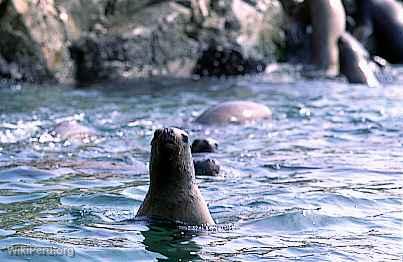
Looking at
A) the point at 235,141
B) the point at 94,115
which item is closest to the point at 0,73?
the point at 94,115

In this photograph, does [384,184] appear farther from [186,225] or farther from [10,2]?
[10,2]

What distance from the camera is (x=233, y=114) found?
1040 cm

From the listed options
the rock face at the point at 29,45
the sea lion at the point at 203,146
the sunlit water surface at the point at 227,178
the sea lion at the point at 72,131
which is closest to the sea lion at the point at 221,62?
the rock face at the point at 29,45

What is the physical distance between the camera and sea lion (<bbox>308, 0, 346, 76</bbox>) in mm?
15766

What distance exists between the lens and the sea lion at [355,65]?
550 inches

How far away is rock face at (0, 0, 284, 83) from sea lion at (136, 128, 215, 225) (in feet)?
30.2

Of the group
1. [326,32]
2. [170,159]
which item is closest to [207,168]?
[170,159]

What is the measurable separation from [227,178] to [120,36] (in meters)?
8.09

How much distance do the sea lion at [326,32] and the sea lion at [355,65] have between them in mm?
925

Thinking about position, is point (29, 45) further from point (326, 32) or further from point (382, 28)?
point (382, 28)

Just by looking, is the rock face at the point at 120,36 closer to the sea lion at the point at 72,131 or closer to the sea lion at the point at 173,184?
the sea lion at the point at 72,131

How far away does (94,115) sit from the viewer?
11.2 m

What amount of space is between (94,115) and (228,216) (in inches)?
223

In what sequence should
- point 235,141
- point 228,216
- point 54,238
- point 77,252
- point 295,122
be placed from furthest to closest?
point 295,122
point 235,141
point 228,216
point 54,238
point 77,252
